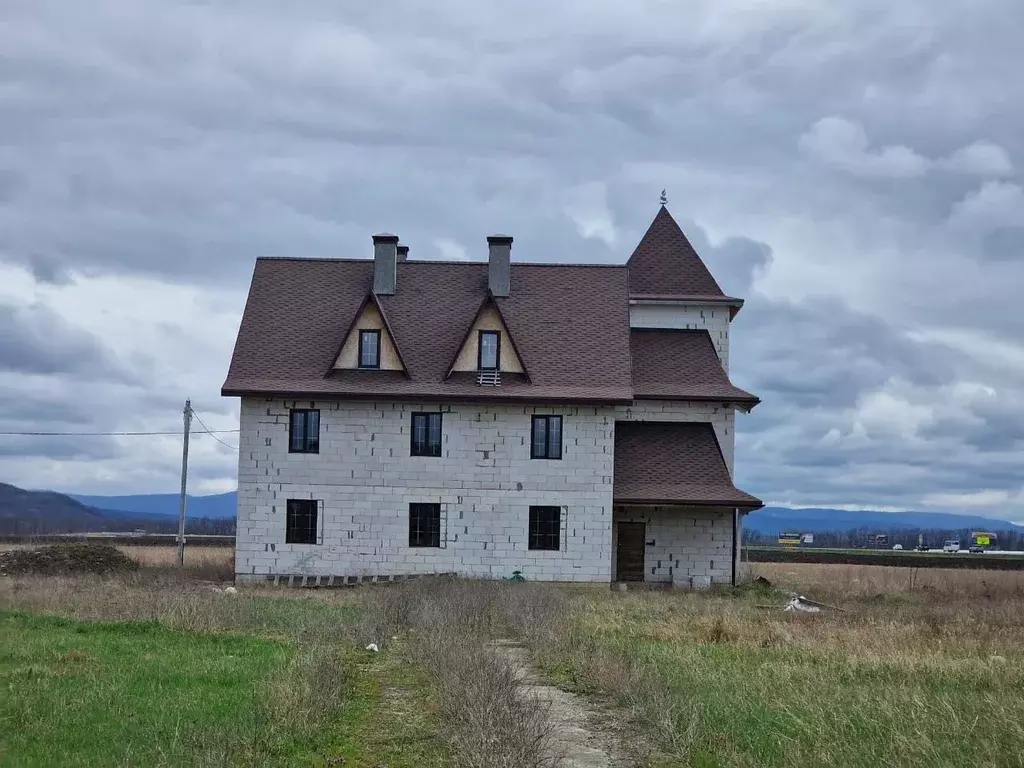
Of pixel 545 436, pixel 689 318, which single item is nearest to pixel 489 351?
pixel 545 436

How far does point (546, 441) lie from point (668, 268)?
8.80 metres

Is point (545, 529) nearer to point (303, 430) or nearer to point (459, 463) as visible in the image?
point (459, 463)

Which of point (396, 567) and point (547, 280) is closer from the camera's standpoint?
point (396, 567)

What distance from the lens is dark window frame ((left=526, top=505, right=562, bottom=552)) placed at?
3584cm

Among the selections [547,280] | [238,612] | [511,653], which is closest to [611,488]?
[547,280]

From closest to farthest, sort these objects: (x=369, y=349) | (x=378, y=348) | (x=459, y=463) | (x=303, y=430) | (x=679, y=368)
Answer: (x=459, y=463), (x=303, y=430), (x=378, y=348), (x=369, y=349), (x=679, y=368)

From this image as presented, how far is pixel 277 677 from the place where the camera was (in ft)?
44.5

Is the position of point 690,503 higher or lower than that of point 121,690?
higher

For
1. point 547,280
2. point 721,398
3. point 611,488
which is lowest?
point 611,488

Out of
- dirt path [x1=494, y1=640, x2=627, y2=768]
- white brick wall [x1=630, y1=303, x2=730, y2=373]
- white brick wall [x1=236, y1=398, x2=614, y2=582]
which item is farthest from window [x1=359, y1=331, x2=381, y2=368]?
dirt path [x1=494, y1=640, x2=627, y2=768]

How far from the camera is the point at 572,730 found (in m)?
11.5

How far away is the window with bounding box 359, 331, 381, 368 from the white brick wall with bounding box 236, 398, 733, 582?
129 cm

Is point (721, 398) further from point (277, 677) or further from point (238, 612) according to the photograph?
point (277, 677)

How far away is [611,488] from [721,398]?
16.1 ft
